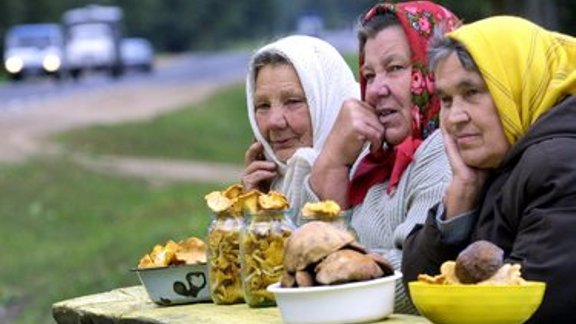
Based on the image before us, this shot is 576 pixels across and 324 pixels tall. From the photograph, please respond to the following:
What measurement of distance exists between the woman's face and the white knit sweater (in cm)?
13

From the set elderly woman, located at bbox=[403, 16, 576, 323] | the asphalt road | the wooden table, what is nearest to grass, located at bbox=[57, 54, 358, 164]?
the asphalt road

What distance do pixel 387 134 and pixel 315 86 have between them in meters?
0.45

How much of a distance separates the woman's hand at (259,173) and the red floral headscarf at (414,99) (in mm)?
419

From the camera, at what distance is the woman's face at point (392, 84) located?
4754 mm

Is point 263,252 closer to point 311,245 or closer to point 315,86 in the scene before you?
point 311,245

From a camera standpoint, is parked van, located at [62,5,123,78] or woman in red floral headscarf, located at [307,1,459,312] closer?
woman in red floral headscarf, located at [307,1,459,312]

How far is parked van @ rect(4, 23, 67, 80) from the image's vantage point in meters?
58.4

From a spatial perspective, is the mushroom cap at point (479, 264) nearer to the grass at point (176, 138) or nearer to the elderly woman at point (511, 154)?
the elderly woman at point (511, 154)

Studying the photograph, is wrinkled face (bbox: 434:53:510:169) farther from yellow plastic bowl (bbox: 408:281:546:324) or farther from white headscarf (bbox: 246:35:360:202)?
white headscarf (bbox: 246:35:360:202)

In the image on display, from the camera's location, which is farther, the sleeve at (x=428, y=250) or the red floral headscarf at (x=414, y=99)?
the red floral headscarf at (x=414, y=99)

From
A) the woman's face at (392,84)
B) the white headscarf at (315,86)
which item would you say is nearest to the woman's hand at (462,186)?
the woman's face at (392,84)

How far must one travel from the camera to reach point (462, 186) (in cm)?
411

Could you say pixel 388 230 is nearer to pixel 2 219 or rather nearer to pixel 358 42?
pixel 358 42

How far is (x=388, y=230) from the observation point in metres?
4.66
